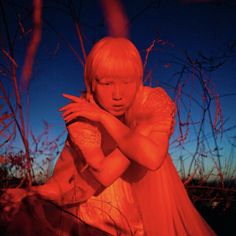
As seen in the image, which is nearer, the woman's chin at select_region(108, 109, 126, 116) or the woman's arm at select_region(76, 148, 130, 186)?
the woman's arm at select_region(76, 148, 130, 186)

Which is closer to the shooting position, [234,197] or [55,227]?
[55,227]

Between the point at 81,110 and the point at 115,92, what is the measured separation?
0.36 ft

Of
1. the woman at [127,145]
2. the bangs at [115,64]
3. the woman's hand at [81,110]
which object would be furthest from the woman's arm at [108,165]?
the bangs at [115,64]

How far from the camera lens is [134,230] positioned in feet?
3.22

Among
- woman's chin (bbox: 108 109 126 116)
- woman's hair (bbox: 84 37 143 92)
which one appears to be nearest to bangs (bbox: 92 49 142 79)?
woman's hair (bbox: 84 37 143 92)

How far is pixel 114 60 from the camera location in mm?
922

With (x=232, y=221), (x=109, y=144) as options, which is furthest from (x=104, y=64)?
(x=232, y=221)

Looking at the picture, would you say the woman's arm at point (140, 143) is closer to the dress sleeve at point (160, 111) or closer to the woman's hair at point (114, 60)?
the dress sleeve at point (160, 111)

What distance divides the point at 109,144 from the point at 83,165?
0.11 m

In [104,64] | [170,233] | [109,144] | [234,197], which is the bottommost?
[170,233]

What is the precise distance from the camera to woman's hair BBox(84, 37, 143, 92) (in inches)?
36.4

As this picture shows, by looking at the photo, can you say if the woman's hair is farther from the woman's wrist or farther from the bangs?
the woman's wrist

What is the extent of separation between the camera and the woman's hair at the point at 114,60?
0.92m

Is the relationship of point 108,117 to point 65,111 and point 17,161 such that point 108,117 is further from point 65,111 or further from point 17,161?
point 17,161
